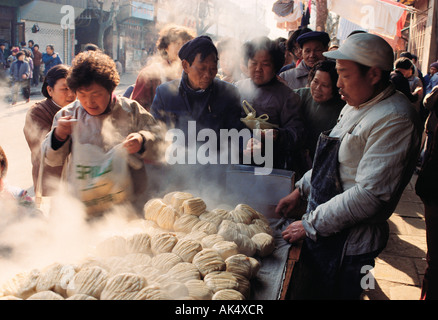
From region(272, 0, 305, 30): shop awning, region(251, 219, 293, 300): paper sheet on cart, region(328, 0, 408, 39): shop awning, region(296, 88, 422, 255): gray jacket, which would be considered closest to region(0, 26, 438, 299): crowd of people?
region(296, 88, 422, 255): gray jacket

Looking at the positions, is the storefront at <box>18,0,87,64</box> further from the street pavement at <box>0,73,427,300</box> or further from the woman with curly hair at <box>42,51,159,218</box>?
the woman with curly hair at <box>42,51,159,218</box>

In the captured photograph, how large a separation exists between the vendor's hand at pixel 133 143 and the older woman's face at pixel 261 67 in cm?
123

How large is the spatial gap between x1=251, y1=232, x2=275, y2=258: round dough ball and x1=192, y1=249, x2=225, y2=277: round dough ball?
0.30m

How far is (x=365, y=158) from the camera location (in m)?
1.74

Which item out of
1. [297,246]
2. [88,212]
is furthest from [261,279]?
[88,212]

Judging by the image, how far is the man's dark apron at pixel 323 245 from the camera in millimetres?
1919

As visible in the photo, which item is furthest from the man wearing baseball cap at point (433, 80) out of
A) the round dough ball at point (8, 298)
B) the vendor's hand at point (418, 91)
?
the round dough ball at point (8, 298)

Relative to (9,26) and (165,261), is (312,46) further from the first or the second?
(9,26)

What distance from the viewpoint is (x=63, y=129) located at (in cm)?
203

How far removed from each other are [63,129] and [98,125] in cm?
19

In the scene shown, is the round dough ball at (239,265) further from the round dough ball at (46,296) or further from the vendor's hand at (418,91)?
the vendor's hand at (418,91)

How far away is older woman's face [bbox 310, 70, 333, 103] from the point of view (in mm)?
2930

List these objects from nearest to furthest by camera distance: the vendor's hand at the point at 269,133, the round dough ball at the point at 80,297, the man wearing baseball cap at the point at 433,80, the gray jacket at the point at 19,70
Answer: the round dough ball at the point at 80,297
the vendor's hand at the point at 269,133
the man wearing baseball cap at the point at 433,80
the gray jacket at the point at 19,70
